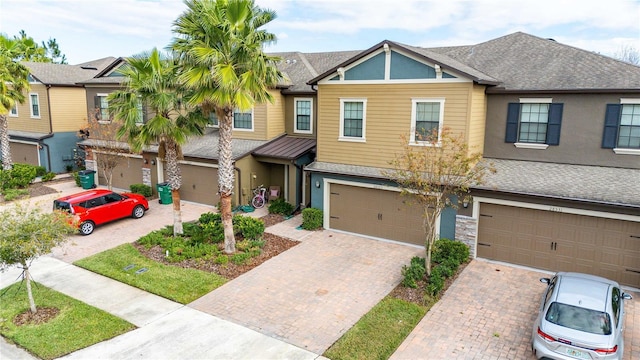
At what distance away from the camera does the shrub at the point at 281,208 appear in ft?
62.7

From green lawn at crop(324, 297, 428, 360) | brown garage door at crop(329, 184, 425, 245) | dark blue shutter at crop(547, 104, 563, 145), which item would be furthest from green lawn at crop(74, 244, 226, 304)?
dark blue shutter at crop(547, 104, 563, 145)

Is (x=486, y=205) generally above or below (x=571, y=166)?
below

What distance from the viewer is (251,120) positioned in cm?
2138

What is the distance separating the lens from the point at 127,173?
2445 cm

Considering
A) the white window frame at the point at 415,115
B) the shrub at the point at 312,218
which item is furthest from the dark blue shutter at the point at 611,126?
the shrub at the point at 312,218

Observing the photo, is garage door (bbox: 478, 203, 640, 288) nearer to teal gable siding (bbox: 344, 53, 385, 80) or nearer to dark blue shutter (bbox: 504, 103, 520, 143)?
dark blue shutter (bbox: 504, 103, 520, 143)

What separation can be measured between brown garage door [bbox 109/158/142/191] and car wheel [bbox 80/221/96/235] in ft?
22.9

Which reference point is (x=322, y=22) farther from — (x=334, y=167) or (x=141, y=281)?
(x=141, y=281)

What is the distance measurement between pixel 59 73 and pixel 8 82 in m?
4.44

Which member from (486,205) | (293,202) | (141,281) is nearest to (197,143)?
(293,202)

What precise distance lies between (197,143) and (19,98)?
11389 millimetres

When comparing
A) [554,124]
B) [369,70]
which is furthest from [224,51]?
[554,124]

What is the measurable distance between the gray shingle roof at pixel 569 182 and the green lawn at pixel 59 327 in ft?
36.8

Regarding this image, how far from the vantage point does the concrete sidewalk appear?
29.7ft
